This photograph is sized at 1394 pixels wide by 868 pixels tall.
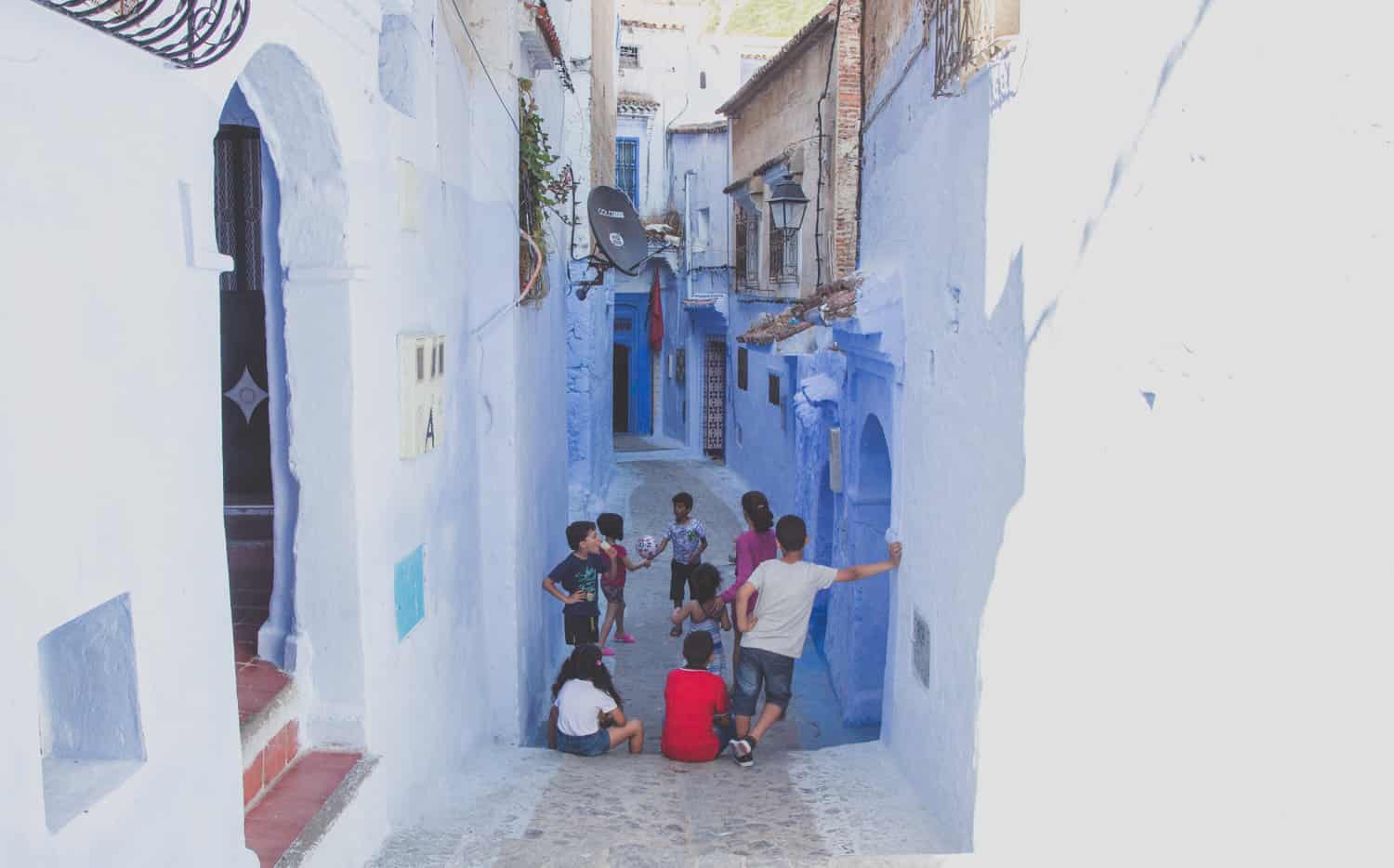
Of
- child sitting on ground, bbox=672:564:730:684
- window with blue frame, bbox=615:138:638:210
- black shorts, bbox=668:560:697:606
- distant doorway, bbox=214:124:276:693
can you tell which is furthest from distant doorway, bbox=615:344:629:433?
distant doorway, bbox=214:124:276:693

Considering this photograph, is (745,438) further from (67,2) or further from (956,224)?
(67,2)

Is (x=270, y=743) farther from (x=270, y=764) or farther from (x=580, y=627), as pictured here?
(x=580, y=627)

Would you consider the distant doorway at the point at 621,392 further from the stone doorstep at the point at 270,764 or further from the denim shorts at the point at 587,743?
the stone doorstep at the point at 270,764

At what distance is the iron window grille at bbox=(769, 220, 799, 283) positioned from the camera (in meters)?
14.4

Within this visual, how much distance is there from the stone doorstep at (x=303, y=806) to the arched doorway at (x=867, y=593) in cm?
485

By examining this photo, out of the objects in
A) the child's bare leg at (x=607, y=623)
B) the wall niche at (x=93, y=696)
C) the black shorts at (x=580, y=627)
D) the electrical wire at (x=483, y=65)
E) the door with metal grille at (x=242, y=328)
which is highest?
the electrical wire at (x=483, y=65)

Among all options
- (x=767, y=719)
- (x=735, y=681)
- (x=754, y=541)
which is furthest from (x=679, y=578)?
(x=767, y=719)

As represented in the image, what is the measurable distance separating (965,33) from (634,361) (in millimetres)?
22505

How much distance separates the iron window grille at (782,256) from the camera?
47.2 ft

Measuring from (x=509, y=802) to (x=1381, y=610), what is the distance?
4.23m

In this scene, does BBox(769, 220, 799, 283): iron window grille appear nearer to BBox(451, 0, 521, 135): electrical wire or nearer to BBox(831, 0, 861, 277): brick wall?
BBox(831, 0, 861, 277): brick wall

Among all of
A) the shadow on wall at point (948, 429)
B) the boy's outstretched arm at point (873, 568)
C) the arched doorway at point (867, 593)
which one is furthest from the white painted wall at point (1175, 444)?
the arched doorway at point (867, 593)

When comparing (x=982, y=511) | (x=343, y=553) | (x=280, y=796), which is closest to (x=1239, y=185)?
(x=982, y=511)

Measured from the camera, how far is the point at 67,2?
2.24 m
